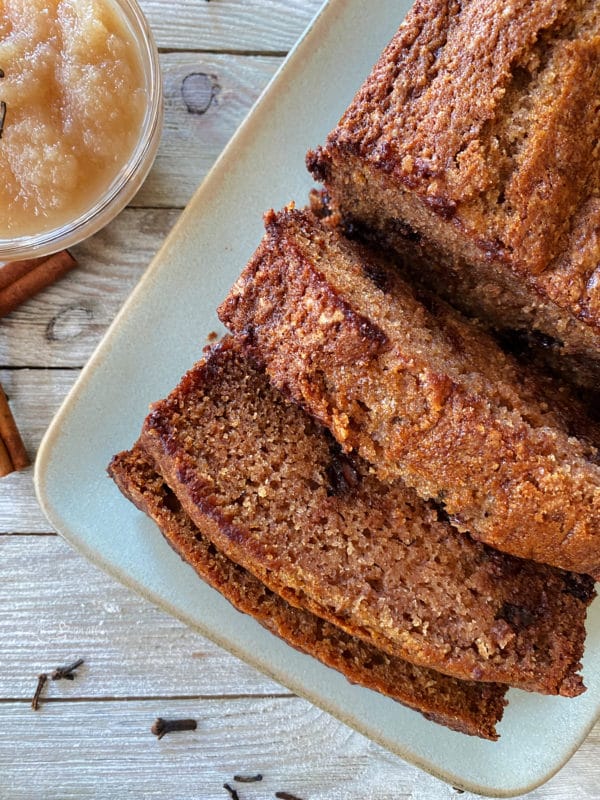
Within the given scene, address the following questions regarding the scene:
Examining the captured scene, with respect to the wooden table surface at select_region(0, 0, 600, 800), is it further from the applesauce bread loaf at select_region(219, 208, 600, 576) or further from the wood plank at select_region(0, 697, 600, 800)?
the applesauce bread loaf at select_region(219, 208, 600, 576)

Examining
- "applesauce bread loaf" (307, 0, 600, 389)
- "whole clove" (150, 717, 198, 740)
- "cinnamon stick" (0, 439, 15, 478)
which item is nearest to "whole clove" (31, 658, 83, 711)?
"whole clove" (150, 717, 198, 740)

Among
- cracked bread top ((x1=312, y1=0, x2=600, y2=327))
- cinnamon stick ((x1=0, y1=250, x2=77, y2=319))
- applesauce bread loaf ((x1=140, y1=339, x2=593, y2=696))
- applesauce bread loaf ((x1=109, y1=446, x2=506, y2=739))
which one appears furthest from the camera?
cinnamon stick ((x1=0, y1=250, x2=77, y2=319))

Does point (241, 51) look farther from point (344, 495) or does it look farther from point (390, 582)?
point (390, 582)

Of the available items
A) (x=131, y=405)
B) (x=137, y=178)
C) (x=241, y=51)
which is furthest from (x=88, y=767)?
(x=241, y=51)

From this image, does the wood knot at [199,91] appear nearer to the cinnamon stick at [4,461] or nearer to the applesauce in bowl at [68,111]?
the applesauce in bowl at [68,111]

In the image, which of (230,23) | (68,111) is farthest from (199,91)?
(68,111)

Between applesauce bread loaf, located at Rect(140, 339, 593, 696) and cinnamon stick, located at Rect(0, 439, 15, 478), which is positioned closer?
applesauce bread loaf, located at Rect(140, 339, 593, 696)
